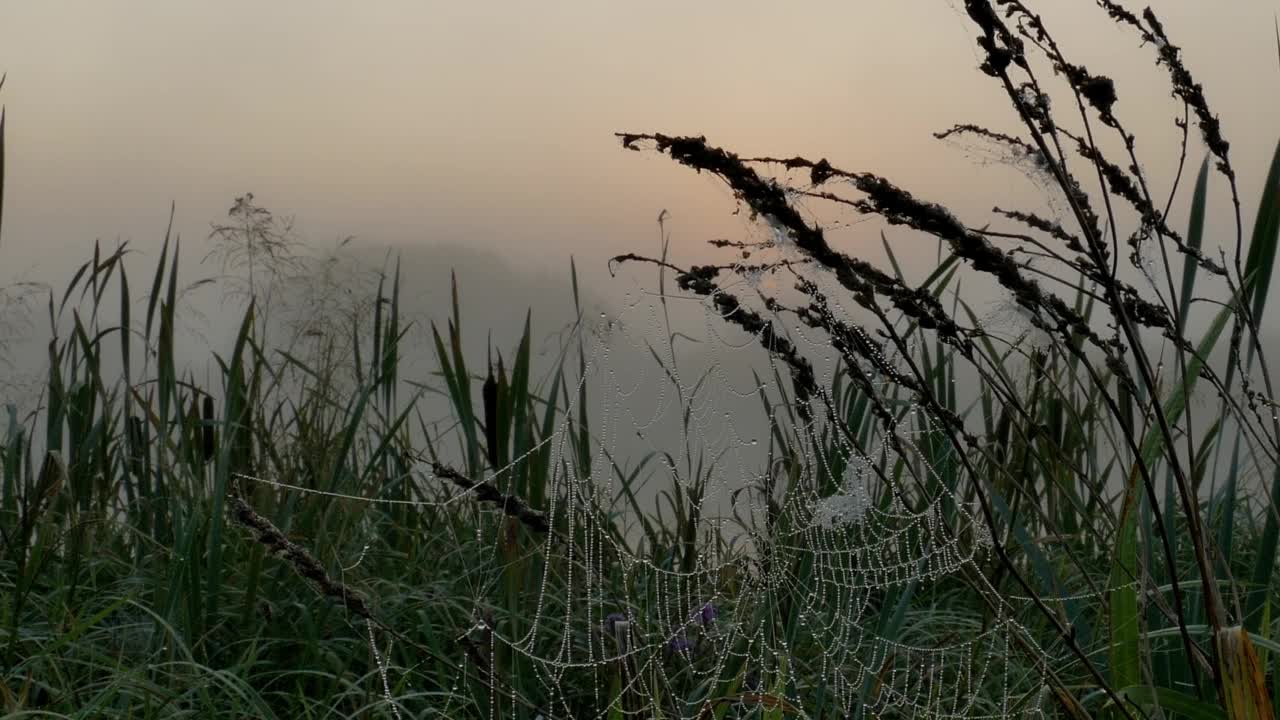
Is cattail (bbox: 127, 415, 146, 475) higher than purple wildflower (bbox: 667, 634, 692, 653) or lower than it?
lower

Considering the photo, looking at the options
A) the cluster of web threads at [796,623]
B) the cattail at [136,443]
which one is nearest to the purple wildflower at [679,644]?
the cluster of web threads at [796,623]

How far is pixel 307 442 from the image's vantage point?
403cm

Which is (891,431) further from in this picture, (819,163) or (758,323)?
(819,163)

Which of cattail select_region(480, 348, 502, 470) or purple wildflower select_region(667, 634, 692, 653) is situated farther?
purple wildflower select_region(667, 634, 692, 653)

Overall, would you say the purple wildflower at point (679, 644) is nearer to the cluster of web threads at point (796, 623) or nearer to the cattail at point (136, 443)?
the cluster of web threads at point (796, 623)

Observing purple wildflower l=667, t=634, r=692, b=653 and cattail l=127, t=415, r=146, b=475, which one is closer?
purple wildflower l=667, t=634, r=692, b=653

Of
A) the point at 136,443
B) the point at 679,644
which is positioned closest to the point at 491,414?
the point at 679,644

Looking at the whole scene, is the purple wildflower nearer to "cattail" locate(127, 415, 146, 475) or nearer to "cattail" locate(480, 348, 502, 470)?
"cattail" locate(480, 348, 502, 470)

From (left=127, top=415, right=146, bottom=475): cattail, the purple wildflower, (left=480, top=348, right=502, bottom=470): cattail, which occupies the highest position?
(left=480, top=348, right=502, bottom=470): cattail

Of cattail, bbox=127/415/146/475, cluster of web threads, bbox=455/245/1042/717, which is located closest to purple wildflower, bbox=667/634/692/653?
cluster of web threads, bbox=455/245/1042/717

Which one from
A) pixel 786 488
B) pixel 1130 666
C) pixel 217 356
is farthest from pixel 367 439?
pixel 1130 666

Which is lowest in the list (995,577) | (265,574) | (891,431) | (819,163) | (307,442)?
(265,574)

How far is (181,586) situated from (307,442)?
99 cm

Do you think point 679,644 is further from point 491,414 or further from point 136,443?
point 136,443
